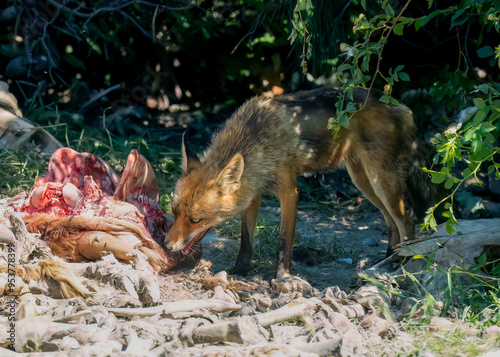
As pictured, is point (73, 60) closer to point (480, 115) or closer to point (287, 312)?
point (287, 312)

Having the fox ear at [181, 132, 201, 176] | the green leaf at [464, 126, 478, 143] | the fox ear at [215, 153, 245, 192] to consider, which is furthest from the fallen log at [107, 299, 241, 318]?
the green leaf at [464, 126, 478, 143]

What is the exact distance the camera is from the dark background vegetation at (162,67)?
7.51 m

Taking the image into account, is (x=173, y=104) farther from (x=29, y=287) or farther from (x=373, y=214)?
(x=29, y=287)

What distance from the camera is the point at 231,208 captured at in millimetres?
5023

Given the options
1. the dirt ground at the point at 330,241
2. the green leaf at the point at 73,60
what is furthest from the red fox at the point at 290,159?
the green leaf at the point at 73,60

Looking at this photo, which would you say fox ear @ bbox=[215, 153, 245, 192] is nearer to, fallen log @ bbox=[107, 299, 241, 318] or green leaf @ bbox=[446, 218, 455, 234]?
fallen log @ bbox=[107, 299, 241, 318]

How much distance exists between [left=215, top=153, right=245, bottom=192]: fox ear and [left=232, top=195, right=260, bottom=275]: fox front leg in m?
0.47

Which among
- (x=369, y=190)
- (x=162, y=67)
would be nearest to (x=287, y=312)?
(x=369, y=190)

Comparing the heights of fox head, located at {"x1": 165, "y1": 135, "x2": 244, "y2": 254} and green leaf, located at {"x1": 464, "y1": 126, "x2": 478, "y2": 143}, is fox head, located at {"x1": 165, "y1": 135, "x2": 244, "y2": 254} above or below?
below

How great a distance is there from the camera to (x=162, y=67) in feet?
29.7

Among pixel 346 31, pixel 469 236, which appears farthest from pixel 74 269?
pixel 346 31

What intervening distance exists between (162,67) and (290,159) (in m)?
4.41

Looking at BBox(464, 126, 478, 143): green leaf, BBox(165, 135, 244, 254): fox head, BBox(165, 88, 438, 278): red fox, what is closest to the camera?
BBox(464, 126, 478, 143): green leaf

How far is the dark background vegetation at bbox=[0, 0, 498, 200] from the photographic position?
7512mm
